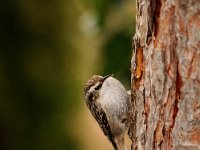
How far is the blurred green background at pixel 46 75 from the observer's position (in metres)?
7.94

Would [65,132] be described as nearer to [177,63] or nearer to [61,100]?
[61,100]

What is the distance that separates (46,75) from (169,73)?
416cm

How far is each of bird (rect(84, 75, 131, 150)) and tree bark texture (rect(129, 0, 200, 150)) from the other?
1.07 m

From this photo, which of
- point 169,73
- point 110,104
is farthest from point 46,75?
point 169,73

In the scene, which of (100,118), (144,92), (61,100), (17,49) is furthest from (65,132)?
(144,92)

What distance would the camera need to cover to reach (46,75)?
8047 mm

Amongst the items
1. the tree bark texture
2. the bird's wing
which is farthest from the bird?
the tree bark texture

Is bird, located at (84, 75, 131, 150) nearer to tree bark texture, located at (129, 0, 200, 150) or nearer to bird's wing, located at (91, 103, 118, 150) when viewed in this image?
bird's wing, located at (91, 103, 118, 150)

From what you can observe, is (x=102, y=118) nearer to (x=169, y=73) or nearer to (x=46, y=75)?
(x=169, y=73)

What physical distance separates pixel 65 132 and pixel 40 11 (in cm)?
110

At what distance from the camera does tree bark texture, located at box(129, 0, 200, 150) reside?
12.8 feet

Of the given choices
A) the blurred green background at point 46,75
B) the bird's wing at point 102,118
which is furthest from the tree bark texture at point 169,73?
the blurred green background at point 46,75

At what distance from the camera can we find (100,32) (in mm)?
5207

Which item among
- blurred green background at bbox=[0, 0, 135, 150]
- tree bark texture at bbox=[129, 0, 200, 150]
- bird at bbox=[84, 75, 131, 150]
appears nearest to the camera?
tree bark texture at bbox=[129, 0, 200, 150]
